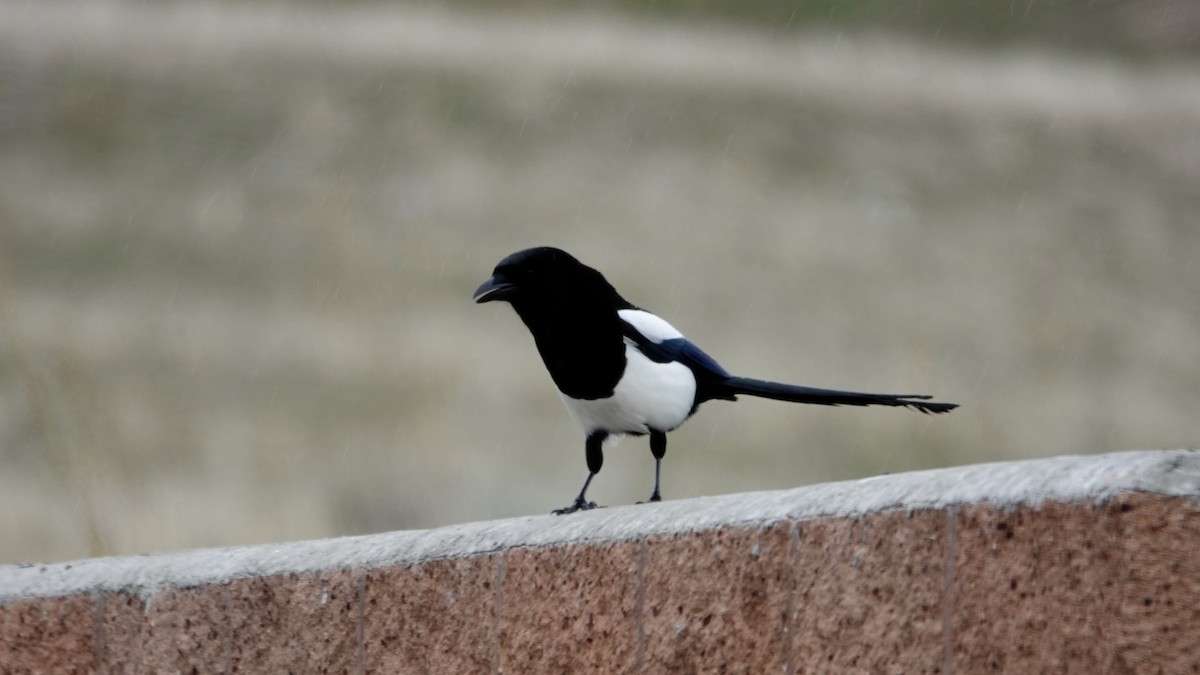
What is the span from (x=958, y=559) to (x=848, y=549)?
20 cm

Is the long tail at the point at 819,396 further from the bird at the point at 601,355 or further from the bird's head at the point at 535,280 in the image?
the bird's head at the point at 535,280

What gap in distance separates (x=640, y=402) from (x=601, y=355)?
0.59 ft

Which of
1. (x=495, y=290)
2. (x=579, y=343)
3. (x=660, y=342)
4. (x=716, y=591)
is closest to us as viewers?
(x=716, y=591)

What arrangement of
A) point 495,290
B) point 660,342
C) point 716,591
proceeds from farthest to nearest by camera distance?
point 660,342
point 495,290
point 716,591

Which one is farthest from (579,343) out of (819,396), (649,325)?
(819,396)

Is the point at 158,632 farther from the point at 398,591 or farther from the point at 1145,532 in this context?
the point at 1145,532

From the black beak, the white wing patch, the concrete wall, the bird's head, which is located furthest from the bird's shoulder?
the concrete wall

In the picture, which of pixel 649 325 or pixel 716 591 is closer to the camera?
pixel 716 591

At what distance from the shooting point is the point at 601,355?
12.5ft

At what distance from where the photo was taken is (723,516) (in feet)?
8.63

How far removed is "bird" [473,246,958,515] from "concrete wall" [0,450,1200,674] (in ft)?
2.05

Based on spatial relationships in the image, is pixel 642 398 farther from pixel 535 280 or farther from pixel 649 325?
pixel 535 280

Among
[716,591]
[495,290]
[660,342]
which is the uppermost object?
[495,290]

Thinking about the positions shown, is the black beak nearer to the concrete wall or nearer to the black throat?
the black throat
